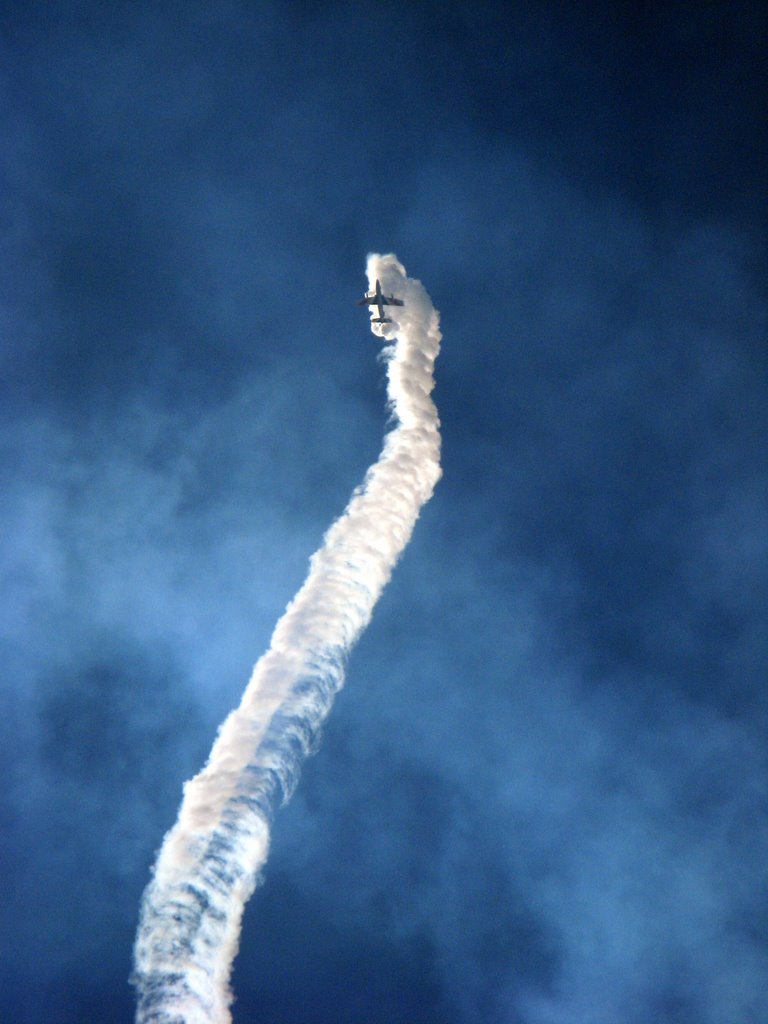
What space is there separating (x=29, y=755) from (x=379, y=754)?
3514cm

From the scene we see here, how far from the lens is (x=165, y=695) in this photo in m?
115

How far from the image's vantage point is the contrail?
68.4m

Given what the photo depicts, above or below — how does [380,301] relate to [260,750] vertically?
above

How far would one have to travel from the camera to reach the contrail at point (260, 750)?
6838 centimetres

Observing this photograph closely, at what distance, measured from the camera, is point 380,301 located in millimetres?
103688

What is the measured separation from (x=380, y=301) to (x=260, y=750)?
46901 mm

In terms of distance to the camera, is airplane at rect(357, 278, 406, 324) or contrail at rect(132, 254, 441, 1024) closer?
contrail at rect(132, 254, 441, 1024)

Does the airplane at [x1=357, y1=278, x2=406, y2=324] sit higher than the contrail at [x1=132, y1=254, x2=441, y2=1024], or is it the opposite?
the airplane at [x1=357, y1=278, x2=406, y2=324]

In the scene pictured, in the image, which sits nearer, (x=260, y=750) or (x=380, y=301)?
(x=260, y=750)

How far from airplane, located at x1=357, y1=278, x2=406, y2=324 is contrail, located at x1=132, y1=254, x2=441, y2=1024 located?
10.1m

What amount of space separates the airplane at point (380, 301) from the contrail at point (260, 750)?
1012 centimetres

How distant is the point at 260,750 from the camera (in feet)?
244

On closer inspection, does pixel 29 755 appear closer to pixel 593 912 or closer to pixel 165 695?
pixel 165 695

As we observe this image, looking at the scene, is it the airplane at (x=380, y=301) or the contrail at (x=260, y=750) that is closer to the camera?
the contrail at (x=260, y=750)
